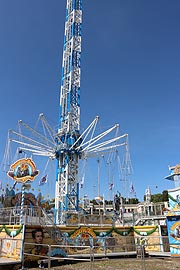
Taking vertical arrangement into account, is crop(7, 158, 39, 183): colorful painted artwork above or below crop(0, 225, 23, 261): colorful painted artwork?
above

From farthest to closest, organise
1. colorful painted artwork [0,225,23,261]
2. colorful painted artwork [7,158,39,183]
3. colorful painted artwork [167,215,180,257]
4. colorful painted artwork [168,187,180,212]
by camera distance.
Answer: colorful painted artwork [168,187,180,212]
colorful painted artwork [7,158,39,183]
colorful painted artwork [167,215,180,257]
colorful painted artwork [0,225,23,261]

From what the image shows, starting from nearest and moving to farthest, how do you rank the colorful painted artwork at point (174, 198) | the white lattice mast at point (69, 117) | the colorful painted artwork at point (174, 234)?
1. the colorful painted artwork at point (174, 234)
2. the colorful painted artwork at point (174, 198)
3. the white lattice mast at point (69, 117)

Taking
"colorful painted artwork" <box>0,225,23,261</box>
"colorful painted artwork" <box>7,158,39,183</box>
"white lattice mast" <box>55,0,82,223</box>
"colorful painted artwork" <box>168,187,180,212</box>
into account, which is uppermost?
"white lattice mast" <box>55,0,82,223</box>

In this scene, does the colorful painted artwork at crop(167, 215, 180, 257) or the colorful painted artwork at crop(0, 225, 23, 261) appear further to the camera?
the colorful painted artwork at crop(167, 215, 180, 257)

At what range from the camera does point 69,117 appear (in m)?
36.2

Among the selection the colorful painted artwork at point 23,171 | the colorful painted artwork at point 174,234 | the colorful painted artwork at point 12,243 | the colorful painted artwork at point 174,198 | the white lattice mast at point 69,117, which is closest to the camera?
the colorful painted artwork at point 12,243

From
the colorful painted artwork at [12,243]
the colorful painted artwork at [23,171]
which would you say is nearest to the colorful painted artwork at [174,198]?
the colorful painted artwork at [23,171]

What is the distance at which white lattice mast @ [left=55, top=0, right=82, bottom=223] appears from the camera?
110ft

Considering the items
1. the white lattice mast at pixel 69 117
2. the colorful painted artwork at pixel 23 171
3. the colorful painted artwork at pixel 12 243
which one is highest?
the white lattice mast at pixel 69 117

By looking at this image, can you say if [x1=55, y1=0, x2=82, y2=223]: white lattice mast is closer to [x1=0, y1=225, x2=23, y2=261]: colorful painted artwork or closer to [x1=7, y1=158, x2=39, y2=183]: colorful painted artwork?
[x1=7, y1=158, x2=39, y2=183]: colorful painted artwork

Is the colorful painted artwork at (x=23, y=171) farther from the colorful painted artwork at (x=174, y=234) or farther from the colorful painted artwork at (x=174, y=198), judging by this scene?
the colorful painted artwork at (x=174, y=198)

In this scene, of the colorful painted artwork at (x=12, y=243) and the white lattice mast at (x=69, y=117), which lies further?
the white lattice mast at (x=69, y=117)

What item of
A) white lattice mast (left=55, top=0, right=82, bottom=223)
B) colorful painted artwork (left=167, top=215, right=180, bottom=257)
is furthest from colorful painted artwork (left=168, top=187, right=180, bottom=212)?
white lattice mast (left=55, top=0, right=82, bottom=223)

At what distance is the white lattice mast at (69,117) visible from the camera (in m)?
33.4
